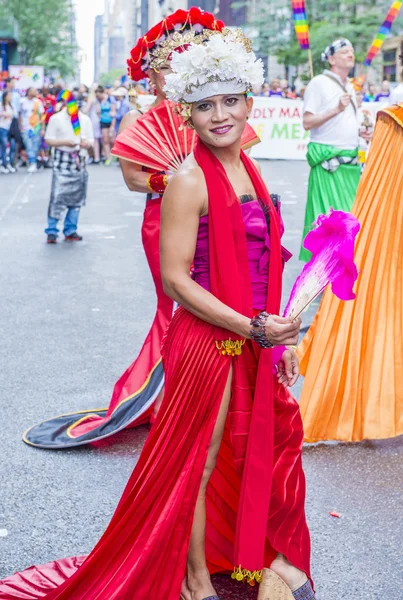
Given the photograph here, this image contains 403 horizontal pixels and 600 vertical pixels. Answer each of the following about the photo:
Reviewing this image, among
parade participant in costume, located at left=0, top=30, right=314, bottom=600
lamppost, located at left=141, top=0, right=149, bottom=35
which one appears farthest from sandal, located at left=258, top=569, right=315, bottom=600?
lamppost, located at left=141, top=0, right=149, bottom=35

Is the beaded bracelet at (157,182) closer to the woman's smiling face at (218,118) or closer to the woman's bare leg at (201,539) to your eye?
the woman's smiling face at (218,118)

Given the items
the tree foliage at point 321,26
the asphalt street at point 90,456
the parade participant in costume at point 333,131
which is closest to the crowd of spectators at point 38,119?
the tree foliage at point 321,26

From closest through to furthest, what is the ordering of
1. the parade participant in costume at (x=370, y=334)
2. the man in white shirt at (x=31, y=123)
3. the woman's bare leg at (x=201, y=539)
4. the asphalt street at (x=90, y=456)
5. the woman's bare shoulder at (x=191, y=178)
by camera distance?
1. the woman's bare shoulder at (x=191, y=178)
2. the woman's bare leg at (x=201, y=539)
3. the asphalt street at (x=90, y=456)
4. the parade participant in costume at (x=370, y=334)
5. the man in white shirt at (x=31, y=123)

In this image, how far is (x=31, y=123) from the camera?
2308cm

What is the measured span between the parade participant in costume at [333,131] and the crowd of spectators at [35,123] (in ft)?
43.1

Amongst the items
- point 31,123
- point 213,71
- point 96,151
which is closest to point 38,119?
point 31,123

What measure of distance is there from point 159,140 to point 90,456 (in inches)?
65.0

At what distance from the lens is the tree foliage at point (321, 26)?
31.1 m

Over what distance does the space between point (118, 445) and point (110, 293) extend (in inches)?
162

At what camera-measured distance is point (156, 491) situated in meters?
3.12

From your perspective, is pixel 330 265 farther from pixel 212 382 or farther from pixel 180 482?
pixel 180 482

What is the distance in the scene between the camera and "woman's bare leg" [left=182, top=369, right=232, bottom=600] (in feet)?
10.3

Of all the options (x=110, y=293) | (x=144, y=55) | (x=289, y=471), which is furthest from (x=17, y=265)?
(x=289, y=471)

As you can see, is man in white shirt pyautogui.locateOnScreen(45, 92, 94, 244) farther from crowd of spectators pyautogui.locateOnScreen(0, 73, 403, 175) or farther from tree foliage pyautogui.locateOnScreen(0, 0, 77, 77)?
tree foliage pyautogui.locateOnScreen(0, 0, 77, 77)
